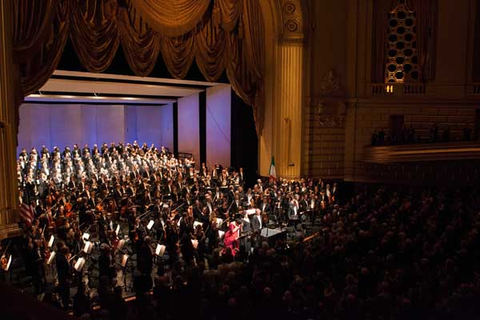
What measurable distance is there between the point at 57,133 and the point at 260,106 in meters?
12.8

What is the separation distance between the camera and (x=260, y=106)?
67.6ft

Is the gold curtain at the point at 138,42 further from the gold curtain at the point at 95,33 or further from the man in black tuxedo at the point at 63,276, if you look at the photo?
the man in black tuxedo at the point at 63,276

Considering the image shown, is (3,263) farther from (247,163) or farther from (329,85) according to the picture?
(329,85)

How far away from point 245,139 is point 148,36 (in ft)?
25.8

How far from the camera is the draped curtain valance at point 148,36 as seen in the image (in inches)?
488

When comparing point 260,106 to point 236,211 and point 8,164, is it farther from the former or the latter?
point 8,164

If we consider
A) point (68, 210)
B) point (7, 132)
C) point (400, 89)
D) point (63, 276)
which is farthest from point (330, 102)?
point (63, 276)

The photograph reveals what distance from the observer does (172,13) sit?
16266 mm

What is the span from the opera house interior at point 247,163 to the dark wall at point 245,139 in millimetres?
95

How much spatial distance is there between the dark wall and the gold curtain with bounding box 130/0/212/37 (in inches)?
237

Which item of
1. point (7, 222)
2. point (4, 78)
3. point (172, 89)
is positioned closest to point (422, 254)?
point (7, 222)

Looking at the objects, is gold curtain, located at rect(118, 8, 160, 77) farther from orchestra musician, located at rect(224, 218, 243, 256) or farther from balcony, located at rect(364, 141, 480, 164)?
balcony, located at rect(364, 141, 480, 164)

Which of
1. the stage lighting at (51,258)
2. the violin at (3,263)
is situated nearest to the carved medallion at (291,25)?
the stage lighting at (51,258)

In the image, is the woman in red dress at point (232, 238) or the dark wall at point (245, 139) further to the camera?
the dark wall at point (245, 139)
